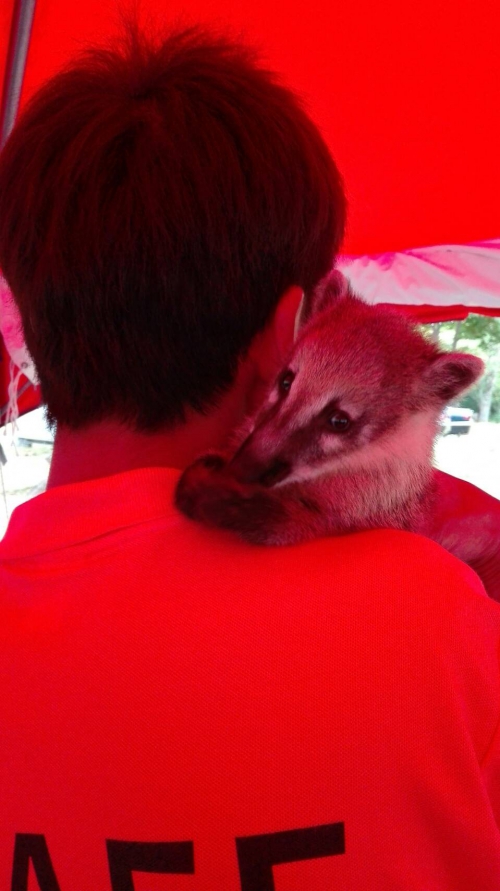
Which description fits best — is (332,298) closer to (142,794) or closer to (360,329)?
(360,329)

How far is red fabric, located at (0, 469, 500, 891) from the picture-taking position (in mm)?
758

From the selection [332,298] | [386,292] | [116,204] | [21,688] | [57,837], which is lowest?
[386,292]

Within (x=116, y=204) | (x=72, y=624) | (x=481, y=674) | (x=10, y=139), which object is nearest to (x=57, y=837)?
(x=72, y=624)

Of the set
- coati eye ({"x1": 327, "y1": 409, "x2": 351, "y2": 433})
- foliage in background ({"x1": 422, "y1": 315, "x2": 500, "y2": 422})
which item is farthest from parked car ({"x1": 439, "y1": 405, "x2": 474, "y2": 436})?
coati eye ({"x1": 327, "y1": 409, "x2": 351, "y2": 433})

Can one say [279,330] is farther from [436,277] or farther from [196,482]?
[436,277]

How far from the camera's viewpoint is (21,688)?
82 centimetres

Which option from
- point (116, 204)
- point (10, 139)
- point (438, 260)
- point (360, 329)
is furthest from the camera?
point (438, 260)

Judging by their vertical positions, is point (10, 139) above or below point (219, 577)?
above

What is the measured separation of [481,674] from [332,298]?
3.36 feet

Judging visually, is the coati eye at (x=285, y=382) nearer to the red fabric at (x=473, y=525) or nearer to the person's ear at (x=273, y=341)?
the person's ear at (x=273, y=341)

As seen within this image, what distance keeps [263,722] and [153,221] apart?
60 cm

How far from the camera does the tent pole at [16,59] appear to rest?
2434 mm

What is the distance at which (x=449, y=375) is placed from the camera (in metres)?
1.55

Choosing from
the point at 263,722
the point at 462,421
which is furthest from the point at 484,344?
the point at 263,722
